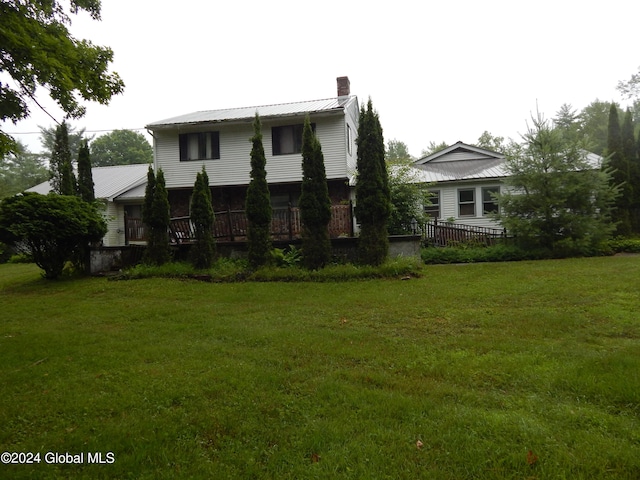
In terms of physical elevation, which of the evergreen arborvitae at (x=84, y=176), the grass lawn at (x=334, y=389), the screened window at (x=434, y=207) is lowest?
the grass lawn at (x=334, y=389)

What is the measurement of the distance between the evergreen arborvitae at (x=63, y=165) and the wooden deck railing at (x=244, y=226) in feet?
15.1

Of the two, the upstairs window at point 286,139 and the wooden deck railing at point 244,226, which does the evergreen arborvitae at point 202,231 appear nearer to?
the wooden deck railing at point 244,226

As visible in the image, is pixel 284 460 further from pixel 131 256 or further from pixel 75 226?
pixel 131 256

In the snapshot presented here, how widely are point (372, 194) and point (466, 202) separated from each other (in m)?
9.05

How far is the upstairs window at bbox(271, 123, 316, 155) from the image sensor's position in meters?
15.3

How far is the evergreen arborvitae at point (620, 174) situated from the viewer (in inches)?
579

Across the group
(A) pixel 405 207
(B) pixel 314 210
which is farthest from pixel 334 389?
(A) pixel 405 207

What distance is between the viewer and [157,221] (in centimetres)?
1088

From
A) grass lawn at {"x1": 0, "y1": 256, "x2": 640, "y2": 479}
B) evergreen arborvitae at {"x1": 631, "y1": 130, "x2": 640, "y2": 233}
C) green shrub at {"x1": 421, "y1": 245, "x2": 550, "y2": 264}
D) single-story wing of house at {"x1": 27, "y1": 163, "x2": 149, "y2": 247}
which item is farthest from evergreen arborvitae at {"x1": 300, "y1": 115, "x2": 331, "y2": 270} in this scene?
evergreen arborvitae at {"x1": 631, "y1": 130, "x2": 640, "y2": 233}

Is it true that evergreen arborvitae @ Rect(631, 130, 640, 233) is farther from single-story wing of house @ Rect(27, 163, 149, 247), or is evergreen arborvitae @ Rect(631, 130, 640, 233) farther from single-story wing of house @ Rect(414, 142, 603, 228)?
single-story wing of house @ Rect(27, 163, 149, 247)

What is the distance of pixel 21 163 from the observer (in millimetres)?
41562

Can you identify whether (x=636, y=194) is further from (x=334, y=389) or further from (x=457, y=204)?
(x=334, y=389)

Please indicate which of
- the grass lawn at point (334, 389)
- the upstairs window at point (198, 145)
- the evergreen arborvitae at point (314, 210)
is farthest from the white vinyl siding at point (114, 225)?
the grass lawn at point (334, 389)

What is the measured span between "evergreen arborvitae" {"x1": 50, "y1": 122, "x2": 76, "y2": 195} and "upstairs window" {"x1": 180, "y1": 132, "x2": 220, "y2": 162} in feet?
13.6
